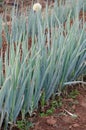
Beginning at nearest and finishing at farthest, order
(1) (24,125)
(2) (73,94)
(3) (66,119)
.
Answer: (1) (24,125), (3) (66,119), (2) (73,94)

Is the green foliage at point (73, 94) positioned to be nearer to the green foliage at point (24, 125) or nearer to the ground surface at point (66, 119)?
the ground surface at point (66, 119)

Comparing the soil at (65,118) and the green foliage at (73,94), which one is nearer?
the soil at (65,118)

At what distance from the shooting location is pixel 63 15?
2.90m

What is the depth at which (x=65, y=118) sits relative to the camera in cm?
191

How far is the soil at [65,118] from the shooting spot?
1.83m

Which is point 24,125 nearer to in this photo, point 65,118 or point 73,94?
point 65,118

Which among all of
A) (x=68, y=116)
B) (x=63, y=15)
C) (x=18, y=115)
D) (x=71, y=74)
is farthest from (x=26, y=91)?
(x=63, y=15)

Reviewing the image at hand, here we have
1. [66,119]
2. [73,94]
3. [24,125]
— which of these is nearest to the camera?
[24,125]

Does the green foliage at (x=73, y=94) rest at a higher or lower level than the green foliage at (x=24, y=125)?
higher

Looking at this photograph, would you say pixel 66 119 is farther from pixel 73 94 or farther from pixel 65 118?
pixel 73 94

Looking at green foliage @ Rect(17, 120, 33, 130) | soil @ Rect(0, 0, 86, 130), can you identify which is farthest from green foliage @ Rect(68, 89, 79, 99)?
green foliage @ Rect(17, 120, 33, 130)

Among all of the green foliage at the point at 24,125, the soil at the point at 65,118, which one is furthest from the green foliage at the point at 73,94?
the green foliage at the point at 24,125

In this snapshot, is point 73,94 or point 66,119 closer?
point 66,119

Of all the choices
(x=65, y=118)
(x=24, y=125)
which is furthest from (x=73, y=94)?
(x=24, y=125)
